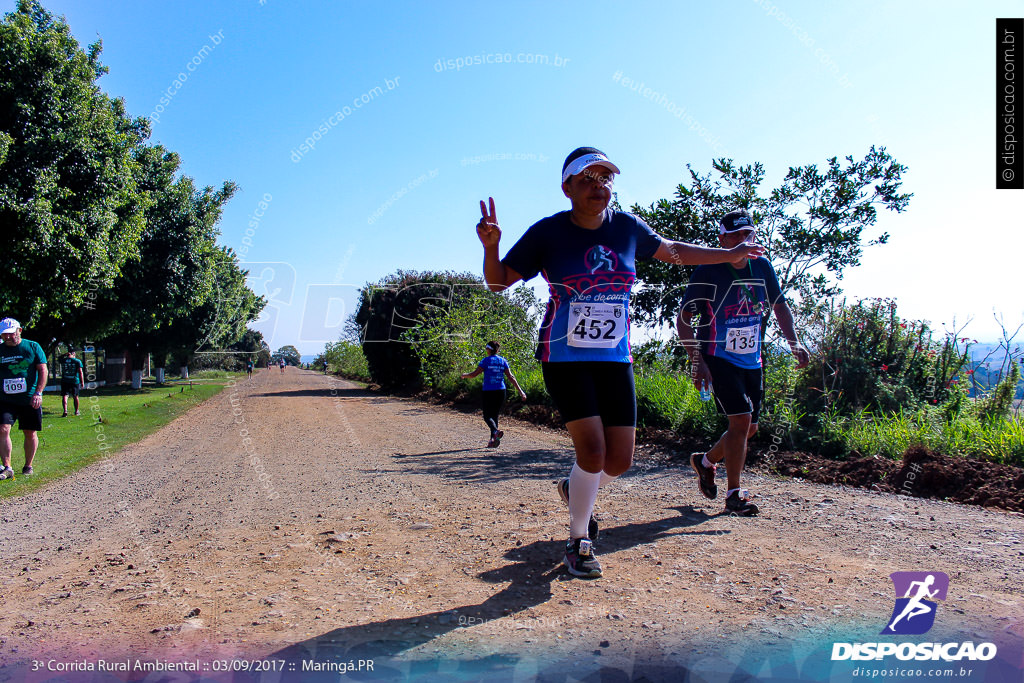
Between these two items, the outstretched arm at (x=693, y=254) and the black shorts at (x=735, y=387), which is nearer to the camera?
the outstretched arm at (x=693, y=254)

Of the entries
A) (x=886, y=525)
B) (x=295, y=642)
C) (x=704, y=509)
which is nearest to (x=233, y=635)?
(x=295, y=642)

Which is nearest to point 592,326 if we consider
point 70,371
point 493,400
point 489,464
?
point 489,464

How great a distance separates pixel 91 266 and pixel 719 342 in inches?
640

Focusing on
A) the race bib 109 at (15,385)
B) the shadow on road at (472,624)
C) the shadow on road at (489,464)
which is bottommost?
the shadow on road at (489,464)

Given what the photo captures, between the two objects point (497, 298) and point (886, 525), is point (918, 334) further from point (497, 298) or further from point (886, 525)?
point (497, 298)

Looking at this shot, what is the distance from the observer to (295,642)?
258cm

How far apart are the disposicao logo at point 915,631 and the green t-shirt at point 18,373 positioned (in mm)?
8197

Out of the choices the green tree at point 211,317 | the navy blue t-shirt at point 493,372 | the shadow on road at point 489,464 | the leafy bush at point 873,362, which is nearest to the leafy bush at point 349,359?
the green tree at point 211,317

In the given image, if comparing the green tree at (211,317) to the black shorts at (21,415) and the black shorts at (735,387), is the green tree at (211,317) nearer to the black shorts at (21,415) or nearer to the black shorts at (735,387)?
the black shorts at (21,415)

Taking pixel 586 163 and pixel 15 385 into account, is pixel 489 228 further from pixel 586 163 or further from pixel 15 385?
pixel 15 385

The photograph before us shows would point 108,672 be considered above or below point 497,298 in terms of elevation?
below

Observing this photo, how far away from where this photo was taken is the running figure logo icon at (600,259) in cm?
337

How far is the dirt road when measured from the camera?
2496 mm

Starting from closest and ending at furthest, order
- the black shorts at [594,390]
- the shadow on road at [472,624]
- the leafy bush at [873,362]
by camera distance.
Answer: the shadow on road at [472,624] → the black shorts at [594,390] → the leafy bush at [873,362]
